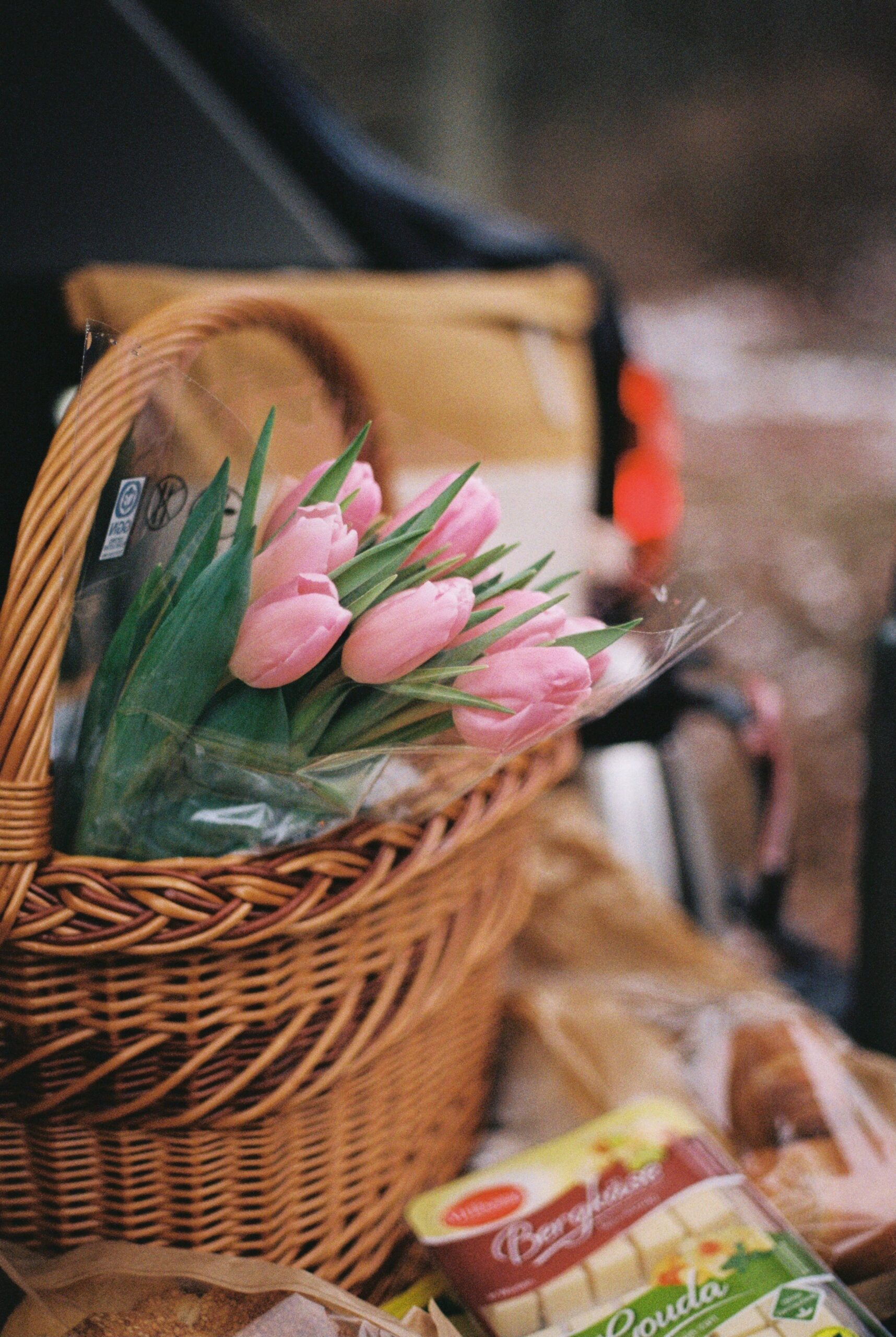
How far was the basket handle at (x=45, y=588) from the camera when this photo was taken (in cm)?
48

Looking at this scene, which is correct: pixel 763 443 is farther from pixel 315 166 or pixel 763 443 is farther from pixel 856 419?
pixel 315 166

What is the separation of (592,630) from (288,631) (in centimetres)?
18

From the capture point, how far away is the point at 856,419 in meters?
3.13

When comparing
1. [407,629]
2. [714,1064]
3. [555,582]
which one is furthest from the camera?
[714,1064]

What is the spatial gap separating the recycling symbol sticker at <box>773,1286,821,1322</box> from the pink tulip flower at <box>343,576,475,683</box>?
1.42ft

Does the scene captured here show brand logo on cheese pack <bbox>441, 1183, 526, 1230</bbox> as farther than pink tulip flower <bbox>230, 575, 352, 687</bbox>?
Yes

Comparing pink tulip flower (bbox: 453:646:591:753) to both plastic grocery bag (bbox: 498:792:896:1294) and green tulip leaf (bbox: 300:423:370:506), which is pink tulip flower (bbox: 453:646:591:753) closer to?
green tulip leaf (bbox: 300:423:370:506)

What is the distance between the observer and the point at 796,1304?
21.5 inches

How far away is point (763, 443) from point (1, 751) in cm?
304

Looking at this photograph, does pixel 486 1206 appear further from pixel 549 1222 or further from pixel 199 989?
pixel 199 989

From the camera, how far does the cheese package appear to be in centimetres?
55

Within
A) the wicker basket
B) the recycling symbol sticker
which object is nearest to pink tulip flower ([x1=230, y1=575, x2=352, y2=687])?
the wicker basket

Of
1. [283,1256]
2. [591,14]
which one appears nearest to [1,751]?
[283,1256]

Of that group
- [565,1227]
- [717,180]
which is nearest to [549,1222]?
[565,1227]
